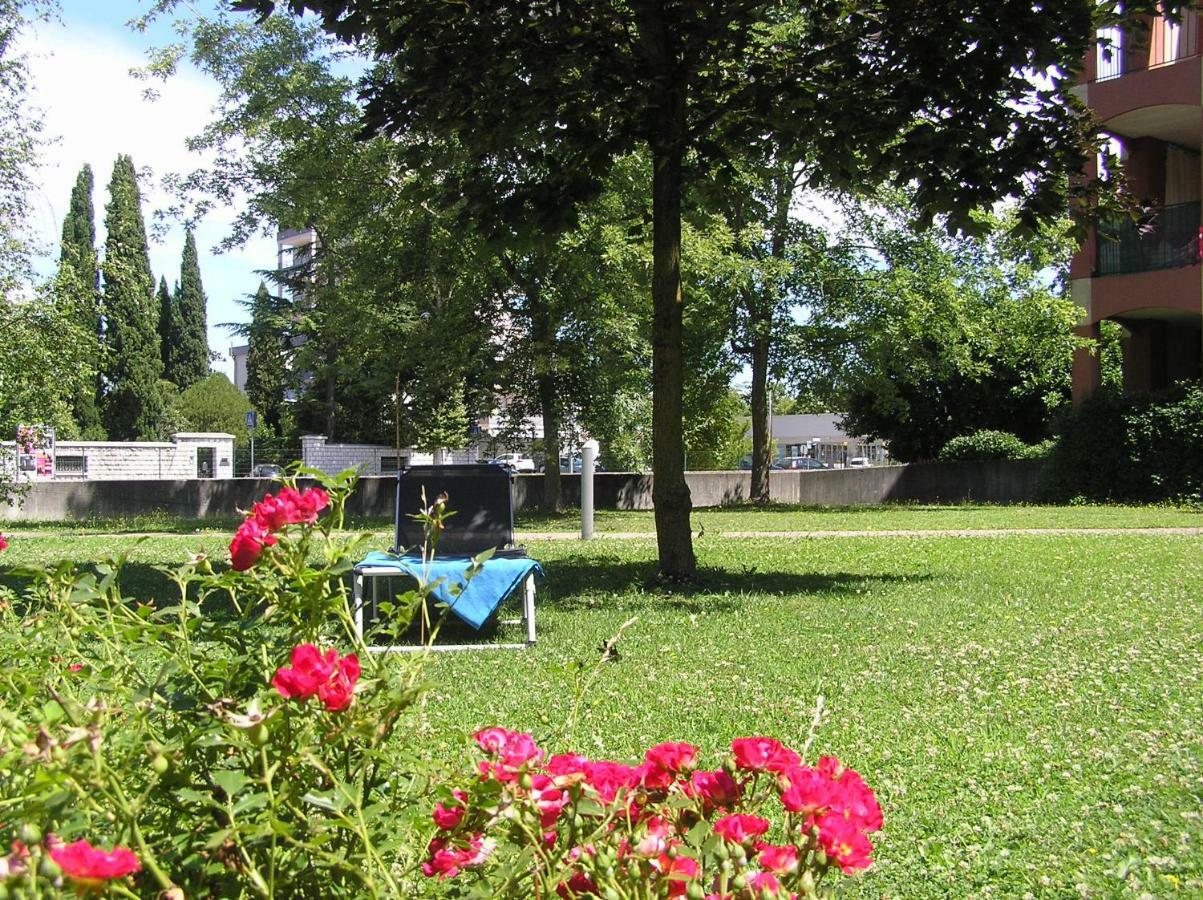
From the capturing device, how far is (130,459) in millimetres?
32875

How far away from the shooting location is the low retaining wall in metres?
23.9

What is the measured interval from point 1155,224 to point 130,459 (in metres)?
27.7

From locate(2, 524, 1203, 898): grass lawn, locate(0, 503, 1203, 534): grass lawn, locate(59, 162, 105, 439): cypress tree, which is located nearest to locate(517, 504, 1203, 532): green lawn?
locate(0, 503, 1203, 534): grass lawn

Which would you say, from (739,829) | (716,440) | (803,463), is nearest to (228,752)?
(739,829)

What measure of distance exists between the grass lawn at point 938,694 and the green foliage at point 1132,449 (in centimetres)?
1204

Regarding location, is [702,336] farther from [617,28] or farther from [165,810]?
[165,810]

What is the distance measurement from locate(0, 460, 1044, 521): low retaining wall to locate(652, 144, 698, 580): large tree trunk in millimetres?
13172

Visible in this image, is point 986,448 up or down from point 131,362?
down

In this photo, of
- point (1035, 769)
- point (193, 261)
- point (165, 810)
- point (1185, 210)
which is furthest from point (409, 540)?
point (193, 261)

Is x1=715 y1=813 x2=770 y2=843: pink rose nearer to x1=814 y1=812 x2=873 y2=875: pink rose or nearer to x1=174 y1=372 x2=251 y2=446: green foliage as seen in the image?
x1=814 y1=812 x2=873 y2=875: pink rose

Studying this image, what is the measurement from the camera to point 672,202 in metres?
9.80

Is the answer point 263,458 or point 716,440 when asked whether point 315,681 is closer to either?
point 716,440

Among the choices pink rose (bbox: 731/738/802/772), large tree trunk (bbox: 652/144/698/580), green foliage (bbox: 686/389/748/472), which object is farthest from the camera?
green foliage (bbox: 686/389/748/472)

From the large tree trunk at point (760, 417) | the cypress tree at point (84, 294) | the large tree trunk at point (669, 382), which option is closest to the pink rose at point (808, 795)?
the large tree trunk at point (669, 382)
